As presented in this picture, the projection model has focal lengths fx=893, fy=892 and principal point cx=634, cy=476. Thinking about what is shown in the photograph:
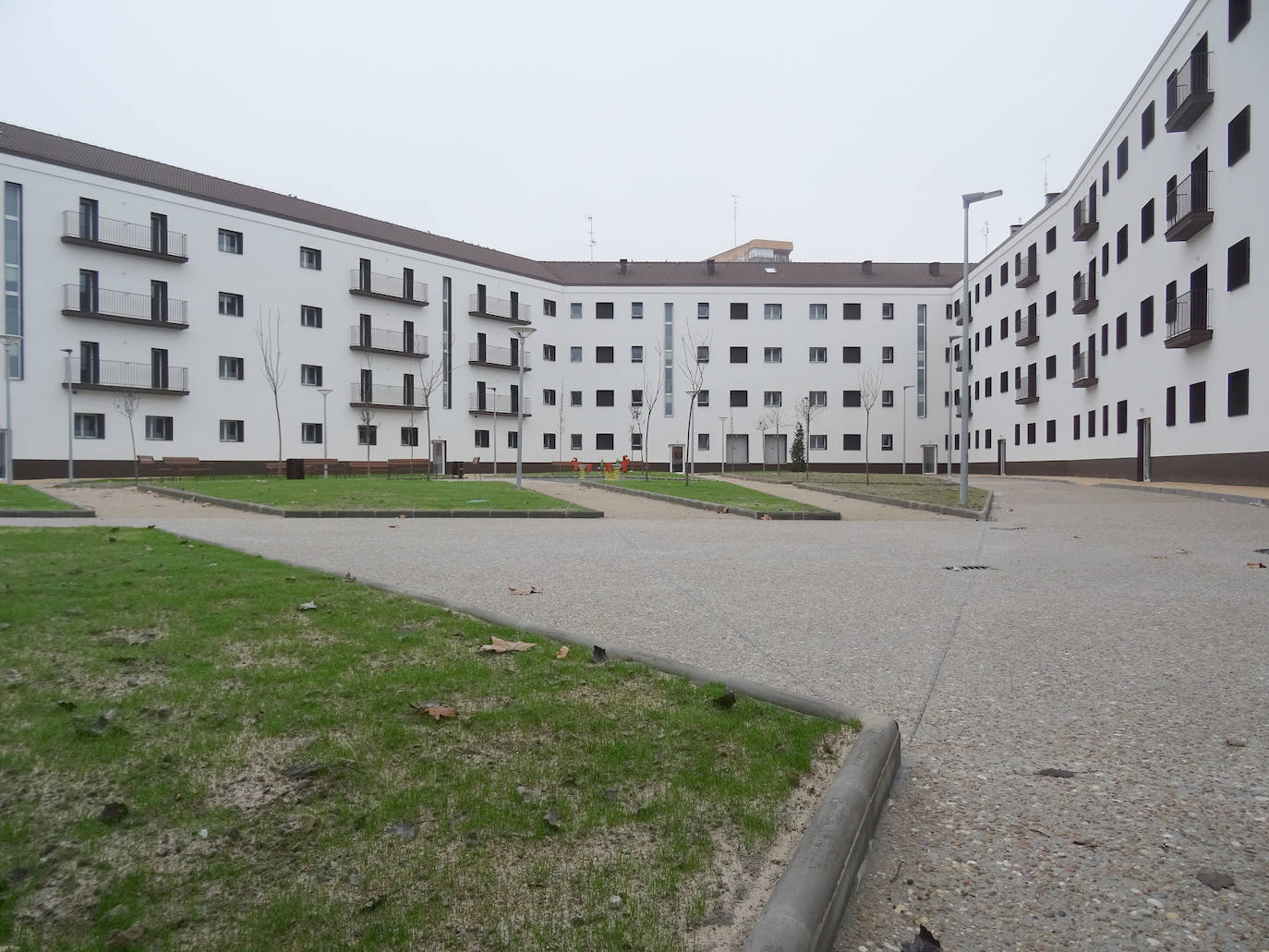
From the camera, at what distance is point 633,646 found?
5645 millimetres

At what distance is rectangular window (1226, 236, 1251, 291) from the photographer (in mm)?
26656

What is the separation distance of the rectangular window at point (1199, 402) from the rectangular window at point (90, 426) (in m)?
43.4

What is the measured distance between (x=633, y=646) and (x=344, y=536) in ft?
30.0

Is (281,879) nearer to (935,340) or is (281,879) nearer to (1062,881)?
(1062,881)

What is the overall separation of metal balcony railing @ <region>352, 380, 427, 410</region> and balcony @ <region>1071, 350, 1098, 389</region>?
1398 inches

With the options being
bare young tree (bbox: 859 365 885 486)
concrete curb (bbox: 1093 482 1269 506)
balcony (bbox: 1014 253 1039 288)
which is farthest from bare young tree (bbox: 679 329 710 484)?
concrete curb (bbox: 1093 482 1269 506)

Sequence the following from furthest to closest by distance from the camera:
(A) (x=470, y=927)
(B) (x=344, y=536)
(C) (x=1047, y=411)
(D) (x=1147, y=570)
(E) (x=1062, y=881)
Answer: (C) (x=1047, y=411) → (B) (x=344, y=536) → (D) (x=1147, y=570) → (E) (x=1062, y=881) → (A) (x=470, y=927)

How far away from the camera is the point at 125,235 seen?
1575 inches

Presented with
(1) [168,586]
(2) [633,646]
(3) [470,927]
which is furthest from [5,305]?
(3) [470,927]

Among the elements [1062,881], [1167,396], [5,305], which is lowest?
[1062,881]

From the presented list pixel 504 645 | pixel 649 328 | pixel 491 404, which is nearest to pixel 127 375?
pixel 491 404

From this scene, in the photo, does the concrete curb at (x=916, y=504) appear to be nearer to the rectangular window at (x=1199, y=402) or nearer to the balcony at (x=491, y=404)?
the rectangular window at (x=1199, y=402)

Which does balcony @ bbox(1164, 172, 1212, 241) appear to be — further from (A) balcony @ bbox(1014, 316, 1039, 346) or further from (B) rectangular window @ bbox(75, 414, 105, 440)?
(B) rectangular window @ bbox(75, 414, 105, 440)

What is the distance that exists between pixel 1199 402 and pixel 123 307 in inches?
1727
